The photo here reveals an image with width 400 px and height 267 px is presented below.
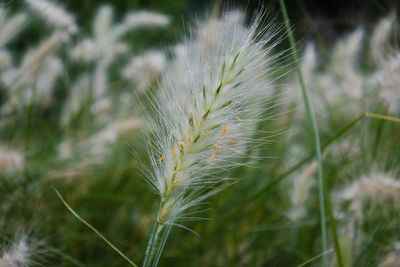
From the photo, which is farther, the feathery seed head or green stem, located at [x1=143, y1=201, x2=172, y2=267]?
the feathery seed head

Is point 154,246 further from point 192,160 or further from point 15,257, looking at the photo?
point 15,257

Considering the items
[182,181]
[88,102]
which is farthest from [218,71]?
[88,102]

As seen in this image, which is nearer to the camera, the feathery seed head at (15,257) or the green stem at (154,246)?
the green stem at (154,246)

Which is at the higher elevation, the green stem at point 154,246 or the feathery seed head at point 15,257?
the green stem at point 154,246

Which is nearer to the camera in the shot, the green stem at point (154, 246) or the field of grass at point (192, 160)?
the green stem at point (154, 246)

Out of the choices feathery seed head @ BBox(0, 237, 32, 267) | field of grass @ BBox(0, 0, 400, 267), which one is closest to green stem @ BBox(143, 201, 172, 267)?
field of grass @ BBox(0, 0, 400, 267)

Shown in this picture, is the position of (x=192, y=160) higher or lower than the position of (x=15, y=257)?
higher

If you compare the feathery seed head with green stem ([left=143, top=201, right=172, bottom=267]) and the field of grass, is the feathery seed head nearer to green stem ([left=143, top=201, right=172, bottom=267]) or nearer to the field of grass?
the field of grass

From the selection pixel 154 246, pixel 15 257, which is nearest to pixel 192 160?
pixel 154 246

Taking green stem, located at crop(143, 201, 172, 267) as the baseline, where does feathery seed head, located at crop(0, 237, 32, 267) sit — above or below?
below

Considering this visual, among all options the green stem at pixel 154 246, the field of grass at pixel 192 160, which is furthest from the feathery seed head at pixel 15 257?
the green stem at pixel 154 246

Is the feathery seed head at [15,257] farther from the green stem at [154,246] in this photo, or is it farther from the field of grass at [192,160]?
the green stem at [154,246]
